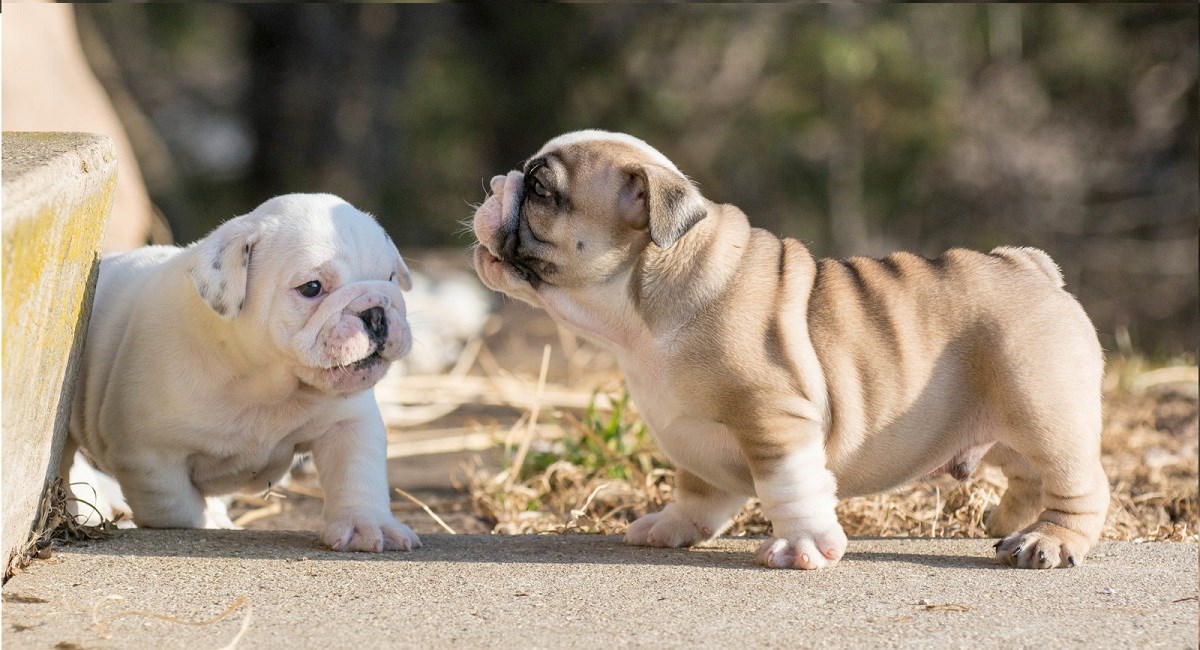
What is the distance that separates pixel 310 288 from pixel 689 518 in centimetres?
127

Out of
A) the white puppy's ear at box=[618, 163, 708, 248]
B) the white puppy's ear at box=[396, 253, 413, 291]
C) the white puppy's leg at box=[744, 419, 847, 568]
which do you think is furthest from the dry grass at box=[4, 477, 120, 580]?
the white puppy's leg at box=[744, 419, 847, 568]

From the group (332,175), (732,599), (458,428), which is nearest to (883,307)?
(732,599)

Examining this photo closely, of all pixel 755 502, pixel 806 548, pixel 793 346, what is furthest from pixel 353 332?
pixel 755 502

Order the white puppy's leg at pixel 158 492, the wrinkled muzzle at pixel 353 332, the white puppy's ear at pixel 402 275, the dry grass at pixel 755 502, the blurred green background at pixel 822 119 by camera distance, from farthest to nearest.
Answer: the blurred green background at pixel 822 119 → the dry grass at pixel 755 502 → the white puppy's ear at pixel 402 275 → the white puppy's leg at pixel 158 492 → the wrinkled muzzle at pixel 353 332

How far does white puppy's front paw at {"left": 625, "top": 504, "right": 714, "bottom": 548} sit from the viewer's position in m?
3.75

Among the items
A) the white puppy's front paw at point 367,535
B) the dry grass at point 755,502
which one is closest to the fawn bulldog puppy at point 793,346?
the dry grass at point 755,502

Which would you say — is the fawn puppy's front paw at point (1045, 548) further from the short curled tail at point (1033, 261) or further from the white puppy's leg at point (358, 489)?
the white puppy's leg at point (358, 489)

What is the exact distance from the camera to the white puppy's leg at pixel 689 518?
3.76 meters

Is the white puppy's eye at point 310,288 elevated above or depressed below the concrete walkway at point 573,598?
above

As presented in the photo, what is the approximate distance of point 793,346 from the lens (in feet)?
11.3

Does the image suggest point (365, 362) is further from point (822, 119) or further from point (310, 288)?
point (822, 119)

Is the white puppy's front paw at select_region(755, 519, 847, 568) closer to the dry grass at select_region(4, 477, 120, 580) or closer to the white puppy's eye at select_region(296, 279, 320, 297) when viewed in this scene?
the white puppy's eye at select_region(296, 279, 320, 297)

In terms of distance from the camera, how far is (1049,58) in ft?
37.2

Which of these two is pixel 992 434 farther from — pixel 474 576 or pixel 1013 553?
pixel 474 576
